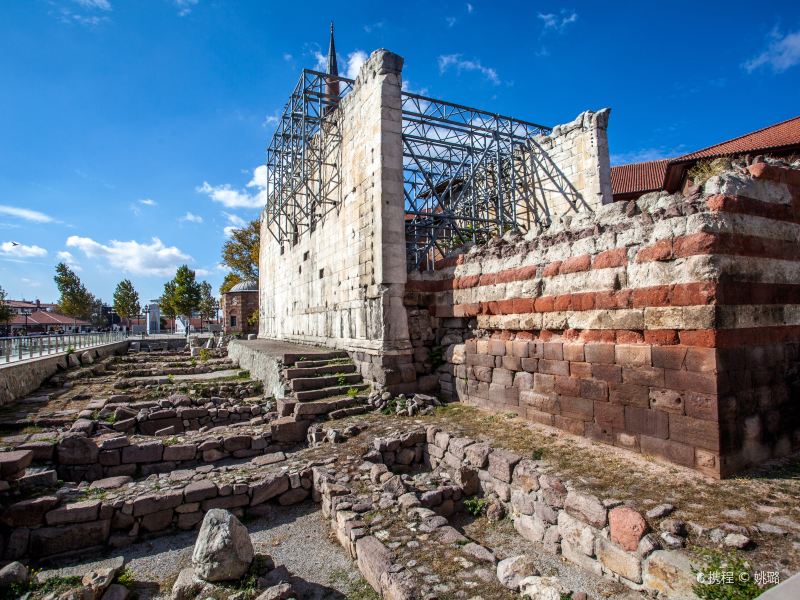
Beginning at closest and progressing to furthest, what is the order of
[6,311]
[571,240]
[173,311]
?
[571,240] → [6,311] → [173,311]

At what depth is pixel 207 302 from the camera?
56.2 m

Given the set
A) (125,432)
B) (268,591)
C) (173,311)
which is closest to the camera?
(268,591)

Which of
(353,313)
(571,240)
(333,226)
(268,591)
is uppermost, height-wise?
(333,226)

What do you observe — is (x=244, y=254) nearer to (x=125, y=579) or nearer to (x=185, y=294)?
(x=185, y=294)

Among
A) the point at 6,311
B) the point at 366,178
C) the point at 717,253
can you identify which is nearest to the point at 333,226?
the point at 366,178

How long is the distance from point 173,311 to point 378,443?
45.4 metres

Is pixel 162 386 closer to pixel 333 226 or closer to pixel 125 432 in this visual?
pixel 125 432

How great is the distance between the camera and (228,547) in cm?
416

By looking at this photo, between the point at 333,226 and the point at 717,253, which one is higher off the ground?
the point at 333,226

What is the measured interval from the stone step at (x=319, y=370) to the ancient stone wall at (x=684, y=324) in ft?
17.1

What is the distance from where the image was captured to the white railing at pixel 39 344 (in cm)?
1305

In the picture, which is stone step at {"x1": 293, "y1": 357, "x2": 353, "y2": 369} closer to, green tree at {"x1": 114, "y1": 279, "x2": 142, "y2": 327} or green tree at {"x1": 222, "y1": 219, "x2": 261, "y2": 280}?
green tree at {"x1": 222, "y1": 219, "x2": 261, "y2": 280}

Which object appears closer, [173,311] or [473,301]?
[473,301]

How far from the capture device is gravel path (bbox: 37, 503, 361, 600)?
14.7 feet
